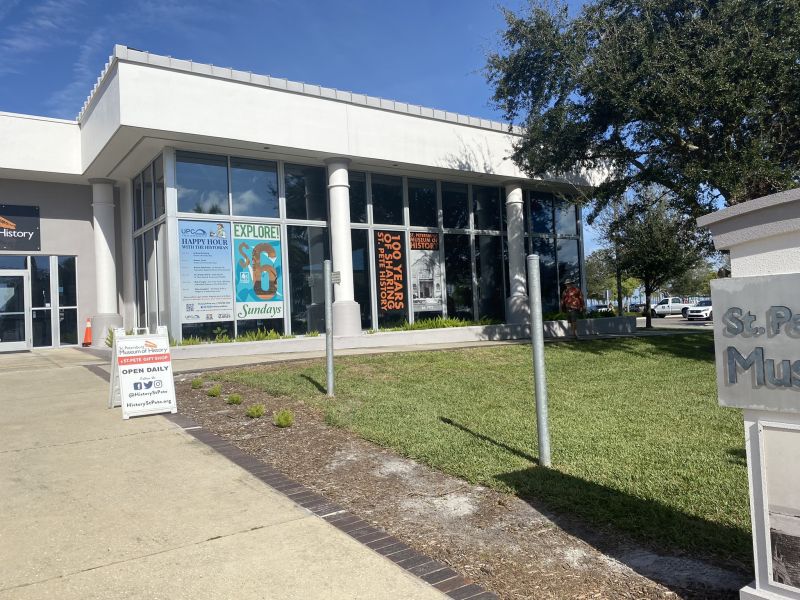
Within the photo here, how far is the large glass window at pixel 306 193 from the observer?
17.7 m

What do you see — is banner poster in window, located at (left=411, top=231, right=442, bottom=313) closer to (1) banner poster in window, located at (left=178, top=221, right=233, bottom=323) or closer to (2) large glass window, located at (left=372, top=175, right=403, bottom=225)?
(2) large glass window, located at (left=372, top=175, right=403, bottom=225)

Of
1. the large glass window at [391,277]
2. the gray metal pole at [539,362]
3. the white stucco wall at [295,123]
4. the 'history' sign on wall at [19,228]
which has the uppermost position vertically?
the white stucco wall at [295,123]

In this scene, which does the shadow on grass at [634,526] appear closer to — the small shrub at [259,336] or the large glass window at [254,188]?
the small shrub at [259,336]

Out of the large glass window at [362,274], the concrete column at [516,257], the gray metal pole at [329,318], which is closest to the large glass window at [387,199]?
the large glass window at [362,274]

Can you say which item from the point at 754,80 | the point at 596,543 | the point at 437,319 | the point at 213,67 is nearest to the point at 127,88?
the point at 213,67

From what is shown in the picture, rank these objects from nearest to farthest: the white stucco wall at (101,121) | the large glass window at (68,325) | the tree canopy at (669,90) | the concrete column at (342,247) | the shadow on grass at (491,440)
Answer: the shadow on grass at (491,440) < the tree canopy at (669,90) < the white stucco wall at (101,121) < the concrete column at (342,247) < the large glass window at (68,325)

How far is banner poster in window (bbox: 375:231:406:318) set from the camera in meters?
19.0

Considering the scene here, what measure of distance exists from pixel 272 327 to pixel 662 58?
11.4 m

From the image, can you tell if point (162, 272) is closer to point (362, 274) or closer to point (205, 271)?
point (205, 271)

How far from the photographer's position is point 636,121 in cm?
1476

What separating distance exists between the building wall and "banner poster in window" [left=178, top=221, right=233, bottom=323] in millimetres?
6335

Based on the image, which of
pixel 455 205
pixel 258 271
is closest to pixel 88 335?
pixel 258 271

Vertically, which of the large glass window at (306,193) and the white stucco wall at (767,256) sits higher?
the large glass window at (306,193)

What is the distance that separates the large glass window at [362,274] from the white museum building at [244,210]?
0.04 m
